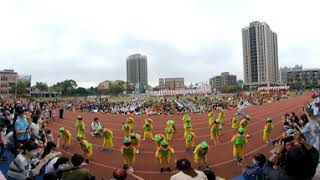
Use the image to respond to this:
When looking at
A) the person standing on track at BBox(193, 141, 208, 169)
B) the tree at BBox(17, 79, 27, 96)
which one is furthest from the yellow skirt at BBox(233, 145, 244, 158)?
the tree at BBox(17, 79, 27, 96)

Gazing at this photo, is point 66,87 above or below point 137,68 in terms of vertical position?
below

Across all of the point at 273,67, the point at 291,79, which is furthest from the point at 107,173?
the point at 291,79

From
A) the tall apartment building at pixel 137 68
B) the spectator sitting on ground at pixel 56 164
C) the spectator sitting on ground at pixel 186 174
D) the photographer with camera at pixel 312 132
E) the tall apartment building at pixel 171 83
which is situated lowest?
the spectator sitting on ground at pixel 56 164

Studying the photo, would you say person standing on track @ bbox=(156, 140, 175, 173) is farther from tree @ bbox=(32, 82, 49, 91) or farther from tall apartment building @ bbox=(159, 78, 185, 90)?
tall apartment building @ bbox=(159, 78, 185, 90)

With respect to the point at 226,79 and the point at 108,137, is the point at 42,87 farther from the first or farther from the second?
the point at 226,79

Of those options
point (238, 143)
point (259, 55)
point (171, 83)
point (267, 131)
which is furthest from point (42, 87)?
→ point (238, 143)

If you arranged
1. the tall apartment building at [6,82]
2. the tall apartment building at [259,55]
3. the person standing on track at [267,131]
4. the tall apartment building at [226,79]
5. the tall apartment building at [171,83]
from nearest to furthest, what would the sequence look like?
the person standing on track at [267,131]
the tall apartment building at [6,82]
the tall apartment building at [259,55]
the tall apartment building at [171,83]
the tall apartment building at [226,79]

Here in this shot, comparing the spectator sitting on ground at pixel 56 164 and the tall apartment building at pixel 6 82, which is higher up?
the tall apartment building at pixel 6 82

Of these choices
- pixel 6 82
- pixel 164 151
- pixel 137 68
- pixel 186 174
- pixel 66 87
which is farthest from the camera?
pixel 137 68

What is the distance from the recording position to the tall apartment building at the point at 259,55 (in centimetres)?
13362

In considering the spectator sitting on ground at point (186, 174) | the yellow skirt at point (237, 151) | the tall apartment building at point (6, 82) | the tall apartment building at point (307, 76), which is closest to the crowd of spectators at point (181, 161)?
the spectator sitting on ground at point (186, 174)

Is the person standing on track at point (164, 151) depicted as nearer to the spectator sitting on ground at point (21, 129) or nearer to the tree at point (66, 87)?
the spectator sitting on ground at point (21, 129)

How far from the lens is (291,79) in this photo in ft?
476

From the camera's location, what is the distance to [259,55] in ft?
442
